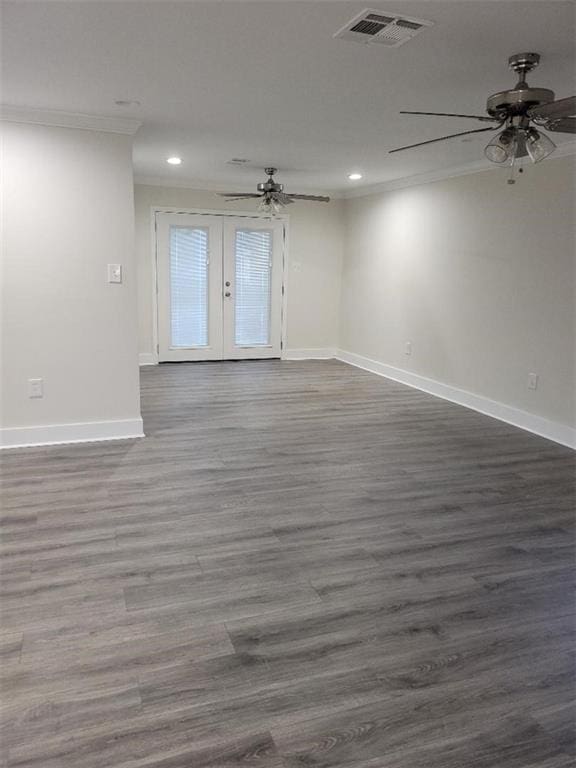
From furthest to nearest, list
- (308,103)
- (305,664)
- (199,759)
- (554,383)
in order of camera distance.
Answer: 1. (554,383)
2. (308,103)
3. (305,664)
4. (199,759)

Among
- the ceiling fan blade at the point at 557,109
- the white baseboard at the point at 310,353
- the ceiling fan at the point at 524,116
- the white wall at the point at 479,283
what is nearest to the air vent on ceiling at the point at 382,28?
the ceiling fan at the point at 524,116

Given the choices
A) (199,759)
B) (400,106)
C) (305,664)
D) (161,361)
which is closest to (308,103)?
(400,106)

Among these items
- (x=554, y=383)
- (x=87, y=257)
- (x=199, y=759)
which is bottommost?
(x=199, y=759)

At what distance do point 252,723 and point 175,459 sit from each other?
8.18 feet

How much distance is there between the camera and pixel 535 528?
3166mm

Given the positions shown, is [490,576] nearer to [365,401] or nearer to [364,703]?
[364,703]

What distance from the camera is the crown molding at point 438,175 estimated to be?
178 inches

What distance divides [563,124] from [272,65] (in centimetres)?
147

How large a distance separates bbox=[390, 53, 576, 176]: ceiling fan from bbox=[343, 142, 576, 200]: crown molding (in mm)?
1679

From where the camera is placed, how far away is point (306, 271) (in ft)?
27.1

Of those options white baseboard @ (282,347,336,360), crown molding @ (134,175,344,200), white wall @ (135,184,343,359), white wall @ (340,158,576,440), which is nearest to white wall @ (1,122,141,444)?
crown molding @ (134,175,344,200)

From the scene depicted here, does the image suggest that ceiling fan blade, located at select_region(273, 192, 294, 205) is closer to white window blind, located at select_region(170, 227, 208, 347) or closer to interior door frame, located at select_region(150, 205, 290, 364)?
interior door frame, located at select_region(150, 205, 290, 364)

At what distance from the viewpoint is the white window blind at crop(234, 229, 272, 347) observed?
7.93 m

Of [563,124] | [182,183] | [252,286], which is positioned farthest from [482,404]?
[182,183]
